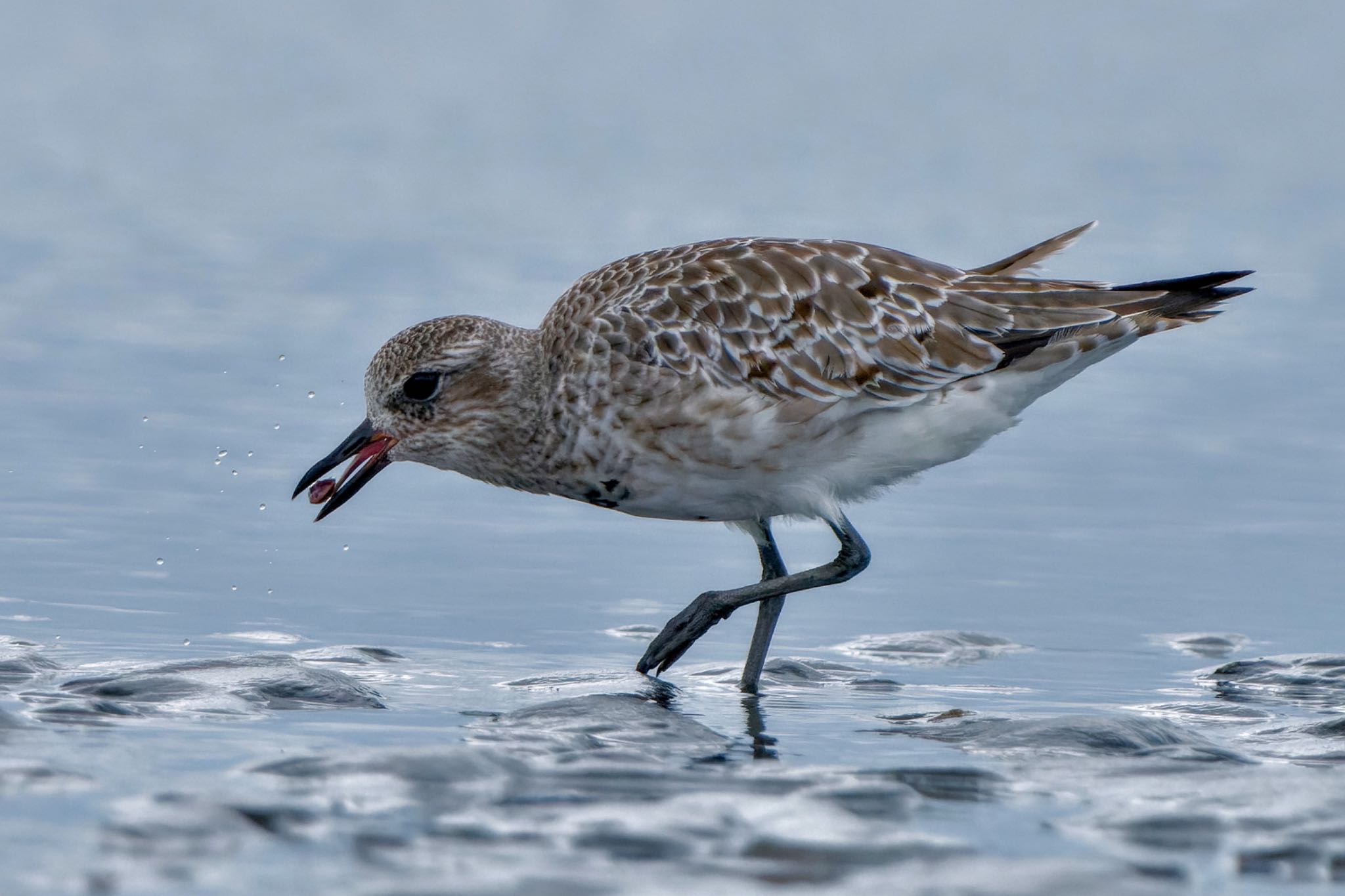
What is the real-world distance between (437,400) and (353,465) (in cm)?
62

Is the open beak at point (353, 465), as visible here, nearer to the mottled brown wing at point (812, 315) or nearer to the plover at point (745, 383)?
the plover at point (745, 383)

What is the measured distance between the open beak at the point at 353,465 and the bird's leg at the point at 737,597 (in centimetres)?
173

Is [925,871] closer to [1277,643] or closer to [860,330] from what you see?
[860,330]

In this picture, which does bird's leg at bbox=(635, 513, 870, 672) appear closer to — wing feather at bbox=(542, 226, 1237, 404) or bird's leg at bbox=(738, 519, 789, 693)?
bird's leg at bbox=(738, 519, 789, 693)

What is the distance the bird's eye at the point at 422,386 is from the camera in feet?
32.0

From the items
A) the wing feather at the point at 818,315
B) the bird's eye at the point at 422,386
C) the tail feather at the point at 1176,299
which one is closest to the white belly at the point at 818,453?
the wing feather at the point at 818,315

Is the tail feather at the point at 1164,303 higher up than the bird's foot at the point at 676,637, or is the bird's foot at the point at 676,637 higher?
the tail feather at the point at 1164,303

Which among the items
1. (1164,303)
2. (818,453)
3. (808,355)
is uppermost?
(1164,303)

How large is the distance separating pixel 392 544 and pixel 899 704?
423cm

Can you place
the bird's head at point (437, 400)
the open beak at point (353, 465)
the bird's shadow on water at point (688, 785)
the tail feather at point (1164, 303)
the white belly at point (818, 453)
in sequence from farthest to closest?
the tail feather at point (1164, 303), the open beak at point (353, 465), the bird's head at point (437, 400), the white belly at point (818, 453), the bird's shadow on water at point (688, 785)

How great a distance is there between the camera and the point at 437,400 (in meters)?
9.85

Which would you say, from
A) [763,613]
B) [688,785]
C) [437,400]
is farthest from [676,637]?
[688,785]

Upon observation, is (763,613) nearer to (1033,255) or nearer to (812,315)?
(812,315)

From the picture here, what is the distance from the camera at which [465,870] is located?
17.5ft
